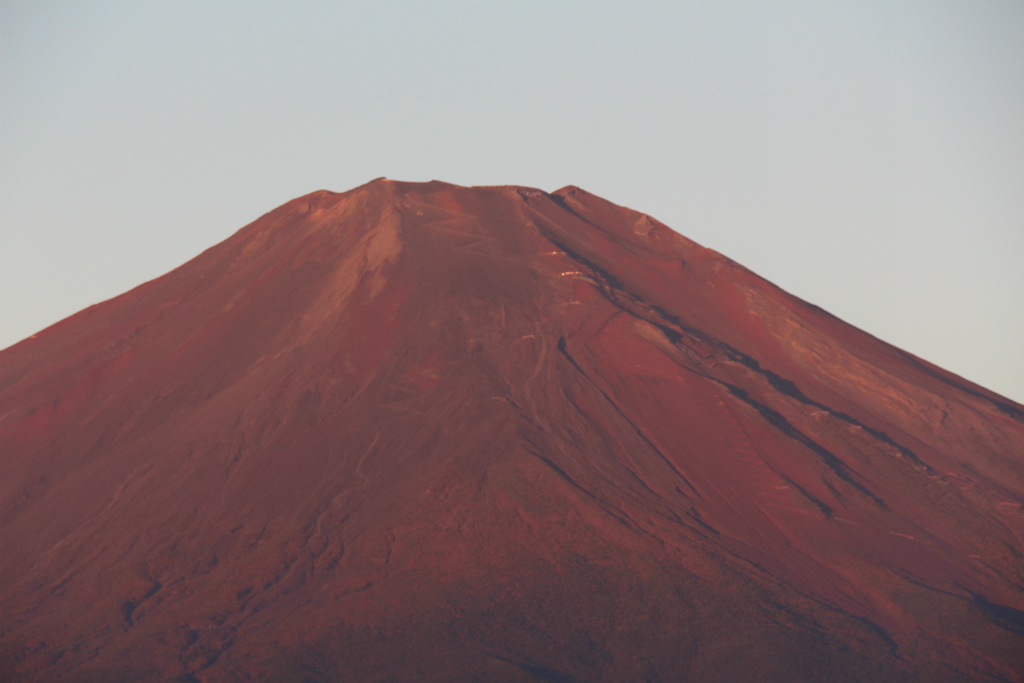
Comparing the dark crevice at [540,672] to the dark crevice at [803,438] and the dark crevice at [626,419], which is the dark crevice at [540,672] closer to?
the dark crevice at [626,419]

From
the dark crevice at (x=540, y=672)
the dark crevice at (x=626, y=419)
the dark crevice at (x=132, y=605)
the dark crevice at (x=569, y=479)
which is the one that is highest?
the dark crevice at (x=626, y=419)

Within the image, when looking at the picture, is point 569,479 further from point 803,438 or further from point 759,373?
point 759,373

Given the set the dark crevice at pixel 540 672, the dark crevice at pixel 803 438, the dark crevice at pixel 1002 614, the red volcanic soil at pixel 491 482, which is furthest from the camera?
the dark crevice at pixel 803 438

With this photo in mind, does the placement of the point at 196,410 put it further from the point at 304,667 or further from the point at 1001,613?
the point at 1001,613

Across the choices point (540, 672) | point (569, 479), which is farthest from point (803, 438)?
point (540, 672)

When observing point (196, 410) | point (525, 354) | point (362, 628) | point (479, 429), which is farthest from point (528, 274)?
point (362, 628)

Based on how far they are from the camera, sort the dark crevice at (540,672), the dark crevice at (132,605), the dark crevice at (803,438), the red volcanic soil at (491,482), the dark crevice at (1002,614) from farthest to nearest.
A: the dark crevice at (803,438) < the dark crevice at (132,605) < the dark crevice at (1002,614) < the red volcanic soil at (491,482) < the dark crevice at (540,672)

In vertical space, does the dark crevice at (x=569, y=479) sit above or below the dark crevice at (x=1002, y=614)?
above

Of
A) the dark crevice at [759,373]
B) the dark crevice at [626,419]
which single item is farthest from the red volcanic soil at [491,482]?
the dark crevice at [759,373]

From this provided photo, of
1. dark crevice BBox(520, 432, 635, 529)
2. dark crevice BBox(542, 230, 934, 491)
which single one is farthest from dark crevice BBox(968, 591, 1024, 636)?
dark crevice BBox(520, 432, 635, 529)
